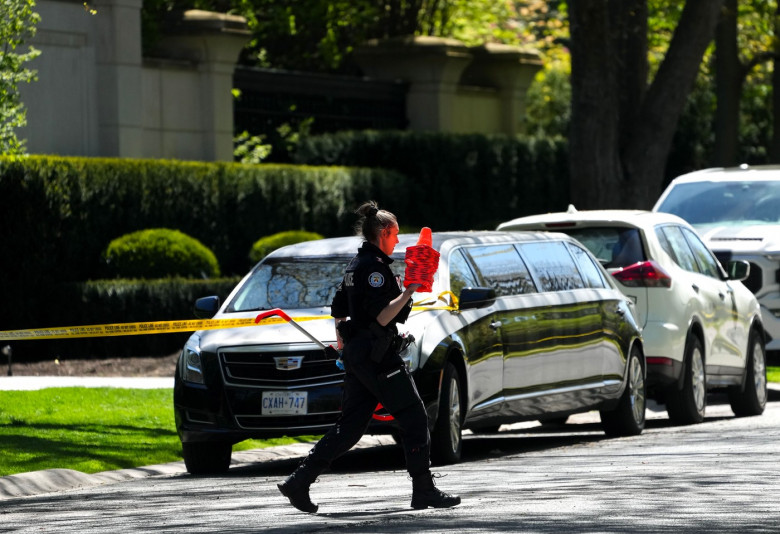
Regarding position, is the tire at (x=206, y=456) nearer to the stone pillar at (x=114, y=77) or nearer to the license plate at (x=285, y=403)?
the license plate at (x=285, y=403)

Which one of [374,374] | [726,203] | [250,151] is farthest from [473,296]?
[250,151]

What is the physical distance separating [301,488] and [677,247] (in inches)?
291

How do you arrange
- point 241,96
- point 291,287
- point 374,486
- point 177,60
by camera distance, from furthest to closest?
point 241,96
point 177,60
point 291,287
point 374,486

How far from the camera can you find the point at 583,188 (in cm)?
2211

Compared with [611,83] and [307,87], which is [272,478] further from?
[307,87]

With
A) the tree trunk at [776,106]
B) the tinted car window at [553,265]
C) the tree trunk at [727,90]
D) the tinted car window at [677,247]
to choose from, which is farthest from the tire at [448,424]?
the tree trunk at [776,106]

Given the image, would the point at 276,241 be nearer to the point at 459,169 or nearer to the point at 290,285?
the point at 459,169

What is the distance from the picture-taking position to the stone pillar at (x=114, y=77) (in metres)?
23.2

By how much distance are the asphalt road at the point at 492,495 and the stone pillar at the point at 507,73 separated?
17965mm

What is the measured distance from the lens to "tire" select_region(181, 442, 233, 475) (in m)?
12.2

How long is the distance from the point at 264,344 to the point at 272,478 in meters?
0.93

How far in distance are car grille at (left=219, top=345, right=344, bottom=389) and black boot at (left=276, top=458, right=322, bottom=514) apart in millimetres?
2604

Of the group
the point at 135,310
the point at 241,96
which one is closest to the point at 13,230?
the point at 135,310

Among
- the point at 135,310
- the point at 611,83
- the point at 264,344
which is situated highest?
the point at 611,83
